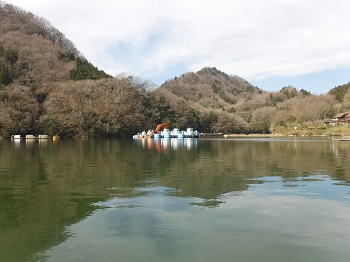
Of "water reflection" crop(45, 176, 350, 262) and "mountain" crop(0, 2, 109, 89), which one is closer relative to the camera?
"water reflection" crop(45, 176, 350, 262)

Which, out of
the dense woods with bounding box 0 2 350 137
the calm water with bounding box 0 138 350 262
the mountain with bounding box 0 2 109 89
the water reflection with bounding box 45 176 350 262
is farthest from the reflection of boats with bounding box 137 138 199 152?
the mountain with bounding box 0 2 109 89

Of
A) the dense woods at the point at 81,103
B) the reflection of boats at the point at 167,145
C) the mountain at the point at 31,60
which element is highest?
the mountain at the point at 31,60

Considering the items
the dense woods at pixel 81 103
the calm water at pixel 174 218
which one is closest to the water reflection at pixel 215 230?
the calm water at pixel 174 218

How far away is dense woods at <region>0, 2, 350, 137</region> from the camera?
8006cm

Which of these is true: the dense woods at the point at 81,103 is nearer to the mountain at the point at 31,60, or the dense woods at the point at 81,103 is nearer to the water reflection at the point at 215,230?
the mountain at the point at 31,60

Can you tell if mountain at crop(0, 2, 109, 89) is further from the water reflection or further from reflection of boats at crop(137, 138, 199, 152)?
the water reflection

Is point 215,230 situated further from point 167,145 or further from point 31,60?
point 31,60

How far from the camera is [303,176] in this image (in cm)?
1762

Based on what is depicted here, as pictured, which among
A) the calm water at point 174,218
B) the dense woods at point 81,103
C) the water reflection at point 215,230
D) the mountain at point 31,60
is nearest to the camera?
the water reflection at point 215,230

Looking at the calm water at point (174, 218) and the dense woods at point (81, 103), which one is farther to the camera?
the dense woods at point (81, 103)

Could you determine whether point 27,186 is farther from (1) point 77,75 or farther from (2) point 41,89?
(1) point 77,75

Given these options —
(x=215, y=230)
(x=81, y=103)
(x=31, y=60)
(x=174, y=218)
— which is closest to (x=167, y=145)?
(x=174, y=218)

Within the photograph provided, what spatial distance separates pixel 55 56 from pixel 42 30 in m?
36.0

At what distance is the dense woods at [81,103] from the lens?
263ft
